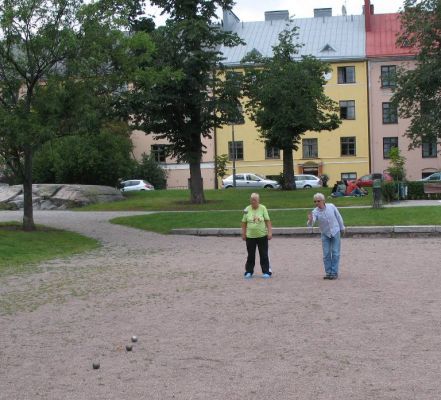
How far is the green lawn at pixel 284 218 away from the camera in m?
22.3

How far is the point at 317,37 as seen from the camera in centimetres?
7012

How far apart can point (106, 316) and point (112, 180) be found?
37906 mm

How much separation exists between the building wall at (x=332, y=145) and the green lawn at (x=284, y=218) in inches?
1571

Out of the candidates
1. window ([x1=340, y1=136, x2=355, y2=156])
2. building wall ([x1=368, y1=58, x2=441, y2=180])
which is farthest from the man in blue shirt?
window ([x1=340, y1=136, x2=355, y2=156])

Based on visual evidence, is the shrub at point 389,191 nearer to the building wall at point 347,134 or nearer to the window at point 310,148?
the building wall at point 347,134

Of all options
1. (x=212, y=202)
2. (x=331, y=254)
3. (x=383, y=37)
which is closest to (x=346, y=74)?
(x=383, y=37)

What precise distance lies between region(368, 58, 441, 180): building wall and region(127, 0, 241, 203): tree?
1401 inches

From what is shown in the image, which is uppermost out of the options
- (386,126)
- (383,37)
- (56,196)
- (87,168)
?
(383,37)

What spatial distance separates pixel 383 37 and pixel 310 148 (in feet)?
42.5

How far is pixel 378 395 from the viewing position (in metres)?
5.41

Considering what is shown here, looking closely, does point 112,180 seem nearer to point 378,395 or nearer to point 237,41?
point 237,41

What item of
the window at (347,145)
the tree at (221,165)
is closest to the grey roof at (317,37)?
the window at (347,145)

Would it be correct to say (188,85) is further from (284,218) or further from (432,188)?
(432,188)

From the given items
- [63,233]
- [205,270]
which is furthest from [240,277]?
[63,233]
